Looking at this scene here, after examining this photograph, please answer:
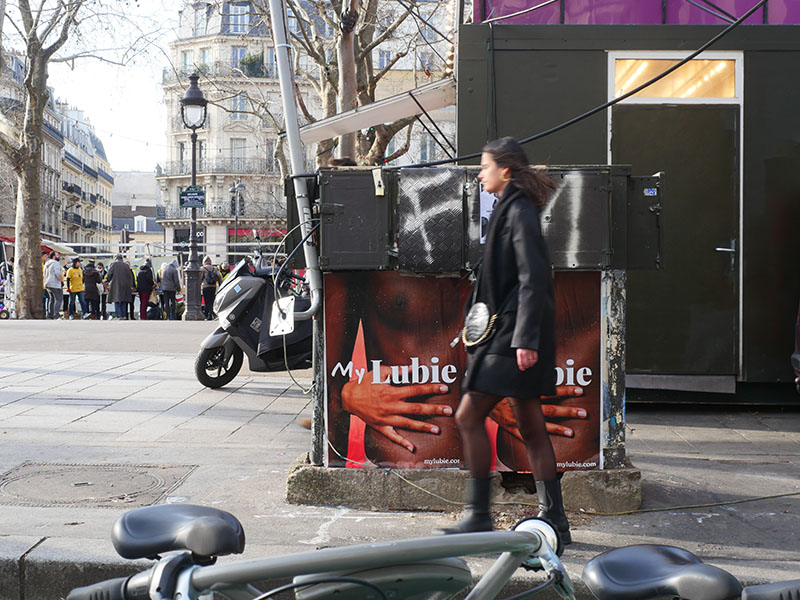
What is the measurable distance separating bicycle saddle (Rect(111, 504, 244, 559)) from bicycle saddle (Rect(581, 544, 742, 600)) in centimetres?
67

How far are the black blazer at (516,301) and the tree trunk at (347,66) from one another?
31.6 ft

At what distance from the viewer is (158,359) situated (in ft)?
38.7

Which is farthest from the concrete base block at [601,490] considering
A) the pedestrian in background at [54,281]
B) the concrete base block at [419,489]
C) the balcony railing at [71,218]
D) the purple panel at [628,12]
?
the balcony railing at [71,218]

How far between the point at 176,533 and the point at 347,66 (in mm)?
13084

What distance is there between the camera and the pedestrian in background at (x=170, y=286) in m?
24.7

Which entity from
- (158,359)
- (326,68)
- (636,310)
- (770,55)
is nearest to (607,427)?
(636,310)

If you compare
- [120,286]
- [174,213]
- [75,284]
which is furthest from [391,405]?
[174,213]

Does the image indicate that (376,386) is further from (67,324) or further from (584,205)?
(67,324)

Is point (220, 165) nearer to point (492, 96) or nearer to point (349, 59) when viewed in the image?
point (349, 59)

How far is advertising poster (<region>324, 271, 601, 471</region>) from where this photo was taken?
458 centimetres

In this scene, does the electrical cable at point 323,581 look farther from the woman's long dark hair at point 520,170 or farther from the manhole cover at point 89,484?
the manhole cover at point 89,484

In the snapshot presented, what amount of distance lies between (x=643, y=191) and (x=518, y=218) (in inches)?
42.7

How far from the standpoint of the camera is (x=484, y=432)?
395cm

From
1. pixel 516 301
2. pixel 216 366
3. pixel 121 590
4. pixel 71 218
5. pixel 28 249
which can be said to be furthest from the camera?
pixel 71 218
